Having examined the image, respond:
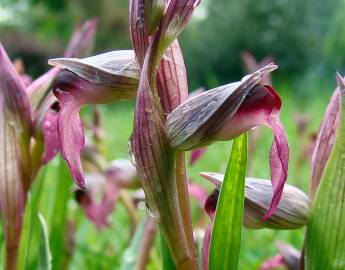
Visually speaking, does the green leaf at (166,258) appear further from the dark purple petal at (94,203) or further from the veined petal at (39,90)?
the dark purple petal at (94,203)

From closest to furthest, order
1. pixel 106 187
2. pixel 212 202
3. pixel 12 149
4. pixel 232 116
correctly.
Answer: pixel 232 116, pixel 212 202, pixel 12 149, pixel 106 187

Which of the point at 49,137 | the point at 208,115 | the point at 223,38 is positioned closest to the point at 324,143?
the point at 208,115

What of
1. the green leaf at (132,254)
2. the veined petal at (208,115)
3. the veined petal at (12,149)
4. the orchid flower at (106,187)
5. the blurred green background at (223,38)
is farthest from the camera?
the blurred green background at (223,38)

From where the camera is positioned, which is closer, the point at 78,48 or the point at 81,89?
the point at 81,89

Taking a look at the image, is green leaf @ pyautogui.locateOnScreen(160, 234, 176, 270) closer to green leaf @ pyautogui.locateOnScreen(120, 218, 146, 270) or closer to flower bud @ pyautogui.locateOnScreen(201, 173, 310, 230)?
flower bud @ pyautogui.locateOnScreen(201, 173, 310, 230)

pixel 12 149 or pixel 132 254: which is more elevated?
pixel 12 149

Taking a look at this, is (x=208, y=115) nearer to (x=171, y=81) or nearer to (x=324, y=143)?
(x=171, y=81)

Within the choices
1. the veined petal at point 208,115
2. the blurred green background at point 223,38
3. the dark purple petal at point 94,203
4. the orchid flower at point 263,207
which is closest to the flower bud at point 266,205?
the orchid flower at point 263,207

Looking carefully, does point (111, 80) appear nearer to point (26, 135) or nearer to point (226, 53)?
point (26, 135)
